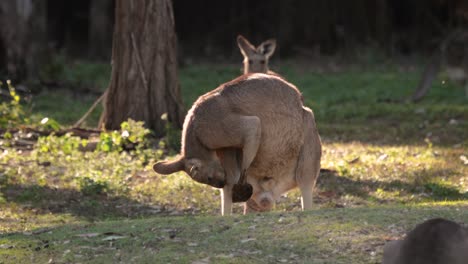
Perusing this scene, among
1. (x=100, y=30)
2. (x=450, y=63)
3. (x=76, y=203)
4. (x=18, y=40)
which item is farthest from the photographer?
(x=100, y=30)

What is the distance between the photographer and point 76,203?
980cm

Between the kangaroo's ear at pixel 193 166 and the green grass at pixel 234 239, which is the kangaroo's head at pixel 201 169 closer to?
the kangaroo's ear at pixel 193 166

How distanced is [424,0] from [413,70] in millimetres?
2310

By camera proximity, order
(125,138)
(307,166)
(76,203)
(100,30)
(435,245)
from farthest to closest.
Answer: (100,30) → (125,138) → (76,203) → (307,166) → (435,245)

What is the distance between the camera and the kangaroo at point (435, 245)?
5.20 meters

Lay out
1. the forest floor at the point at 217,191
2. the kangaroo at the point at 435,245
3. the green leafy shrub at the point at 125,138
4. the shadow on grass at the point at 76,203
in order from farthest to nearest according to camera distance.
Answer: the green leafy shrub at the point at 125,138
the shadow on grass at the point at 76,203
the forest floor at the point at 217,191
the kangaroo at the point at 435,245

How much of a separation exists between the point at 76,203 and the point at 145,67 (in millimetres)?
2941

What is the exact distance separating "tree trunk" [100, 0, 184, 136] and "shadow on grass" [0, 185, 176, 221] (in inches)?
94.3

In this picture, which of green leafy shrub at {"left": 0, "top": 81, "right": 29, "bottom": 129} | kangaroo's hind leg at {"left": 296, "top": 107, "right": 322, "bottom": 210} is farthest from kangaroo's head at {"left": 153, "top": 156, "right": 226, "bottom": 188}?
green leafy shrub at {"left": 0, "top": 81, "right": 29, "bottom": 129}

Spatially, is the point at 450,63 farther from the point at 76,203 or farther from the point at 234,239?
the point at 234,239

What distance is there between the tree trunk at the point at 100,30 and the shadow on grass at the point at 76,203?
1152cm

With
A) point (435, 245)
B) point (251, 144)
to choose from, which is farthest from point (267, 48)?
point (435, 245)

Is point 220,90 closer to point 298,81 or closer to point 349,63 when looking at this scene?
point 298,81

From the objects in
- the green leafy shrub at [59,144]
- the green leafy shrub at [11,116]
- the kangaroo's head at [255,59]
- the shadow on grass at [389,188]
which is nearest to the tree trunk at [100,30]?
the kangaroo's head at [255,59]
